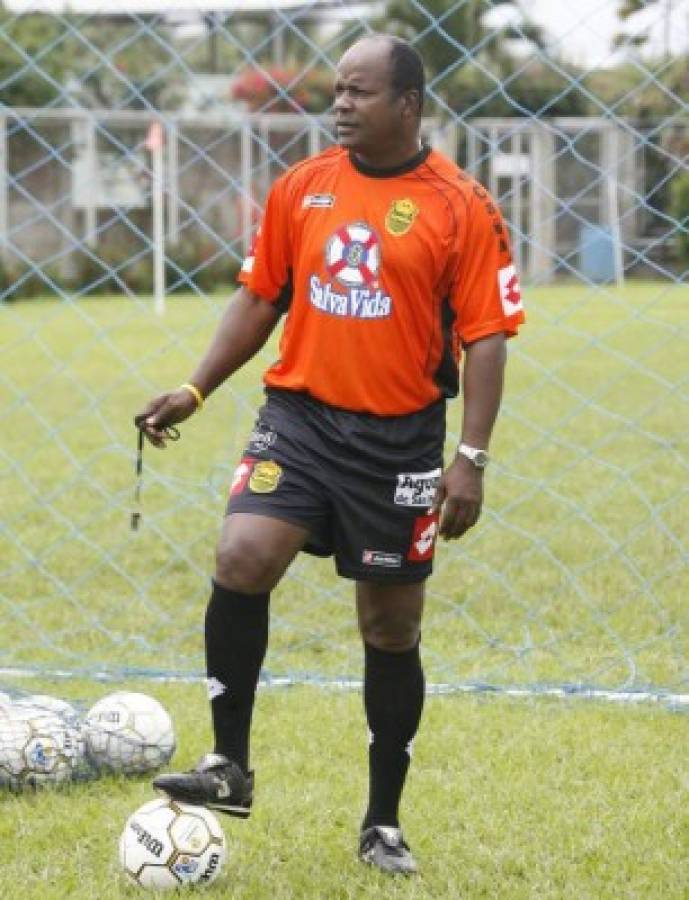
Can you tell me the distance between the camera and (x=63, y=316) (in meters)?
19.7

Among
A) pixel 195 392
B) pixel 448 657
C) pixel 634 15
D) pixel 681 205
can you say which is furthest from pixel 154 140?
pixel 195 392

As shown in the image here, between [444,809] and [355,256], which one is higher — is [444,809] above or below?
below

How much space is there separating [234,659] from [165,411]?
0.57m

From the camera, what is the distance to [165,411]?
3973 mm

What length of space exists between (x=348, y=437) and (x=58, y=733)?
1.24 meters

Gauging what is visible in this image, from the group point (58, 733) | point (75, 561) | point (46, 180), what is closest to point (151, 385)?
point (75, 561)

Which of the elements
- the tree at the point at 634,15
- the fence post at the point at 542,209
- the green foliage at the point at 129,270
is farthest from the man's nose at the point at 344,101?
the green foliage at the point at 129,270

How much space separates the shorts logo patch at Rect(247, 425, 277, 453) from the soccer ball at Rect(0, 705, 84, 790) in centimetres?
104

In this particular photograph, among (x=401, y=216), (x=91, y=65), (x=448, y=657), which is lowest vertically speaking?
(x=91, y=65)

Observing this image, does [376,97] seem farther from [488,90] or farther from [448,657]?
[488,90]

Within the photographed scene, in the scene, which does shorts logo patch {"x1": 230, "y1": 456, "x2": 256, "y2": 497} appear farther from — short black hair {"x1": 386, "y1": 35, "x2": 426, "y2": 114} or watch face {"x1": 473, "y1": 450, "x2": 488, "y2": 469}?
short black hair {"x1": 386, "y1": 35, "x2": 426, "y2": 114}

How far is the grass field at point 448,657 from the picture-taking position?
13.0ft

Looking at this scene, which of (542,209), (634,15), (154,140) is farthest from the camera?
(542,209)

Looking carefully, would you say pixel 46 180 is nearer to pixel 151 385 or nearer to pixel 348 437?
pixel 151 385
